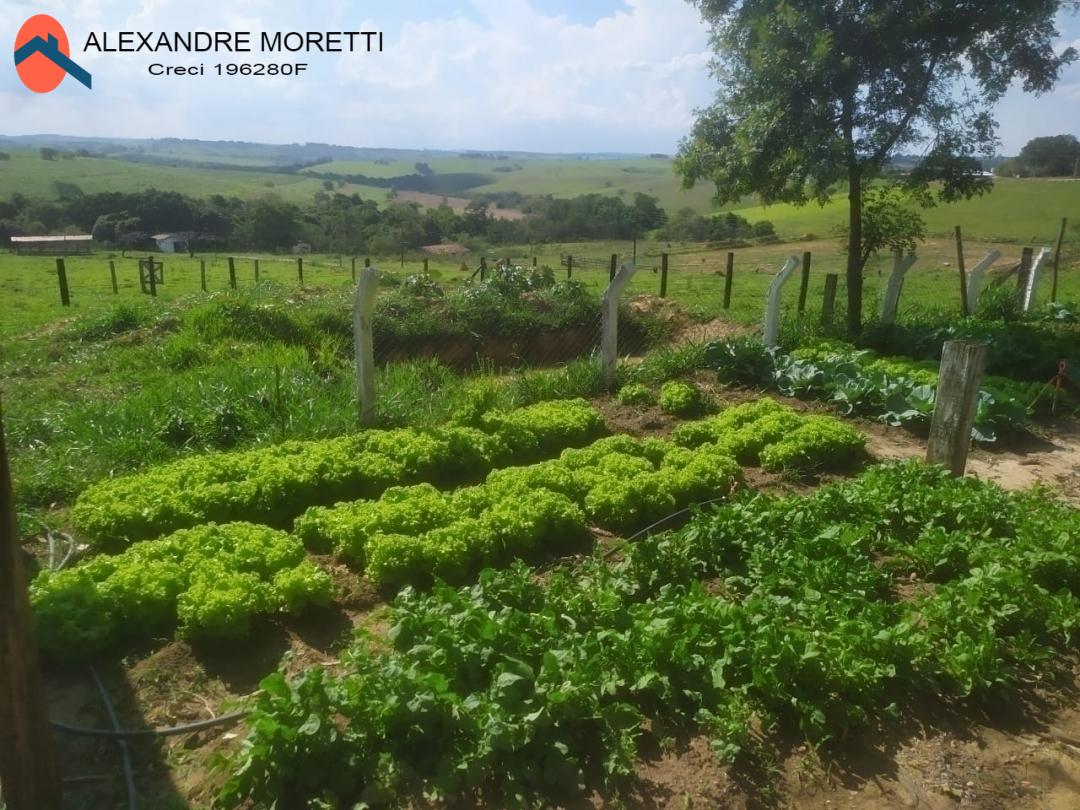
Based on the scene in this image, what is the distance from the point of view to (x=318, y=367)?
10789 mm

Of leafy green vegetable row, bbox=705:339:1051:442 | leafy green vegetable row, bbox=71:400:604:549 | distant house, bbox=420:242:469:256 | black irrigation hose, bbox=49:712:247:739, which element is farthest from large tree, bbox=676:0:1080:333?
distant house, bbox=420:242:469:256

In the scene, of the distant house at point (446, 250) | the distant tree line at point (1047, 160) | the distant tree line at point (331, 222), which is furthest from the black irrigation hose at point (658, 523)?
the distant tree line at point (1047, 160)

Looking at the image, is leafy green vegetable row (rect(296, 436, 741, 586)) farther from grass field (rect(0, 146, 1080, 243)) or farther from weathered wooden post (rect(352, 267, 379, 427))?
grass field (rect(0, 146, 1080, 243))

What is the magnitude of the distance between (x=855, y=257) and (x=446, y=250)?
24.7 meters

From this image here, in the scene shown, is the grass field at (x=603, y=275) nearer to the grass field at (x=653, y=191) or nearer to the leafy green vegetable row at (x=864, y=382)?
the grass field at (x=653, y=191)

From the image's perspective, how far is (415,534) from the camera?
5.53 m

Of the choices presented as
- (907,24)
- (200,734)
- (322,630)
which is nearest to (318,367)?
(322,630)

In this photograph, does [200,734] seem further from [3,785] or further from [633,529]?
[633,529]

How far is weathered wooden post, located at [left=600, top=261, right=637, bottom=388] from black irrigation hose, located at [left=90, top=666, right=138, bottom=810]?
23.5ft

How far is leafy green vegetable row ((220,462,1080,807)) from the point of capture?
3.26 meters

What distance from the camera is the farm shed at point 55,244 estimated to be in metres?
32.8

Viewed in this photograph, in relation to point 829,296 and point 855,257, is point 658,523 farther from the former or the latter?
point 855,257

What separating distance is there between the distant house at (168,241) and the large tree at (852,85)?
27447 millimetres

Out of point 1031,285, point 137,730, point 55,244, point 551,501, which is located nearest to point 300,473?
point 551,501
